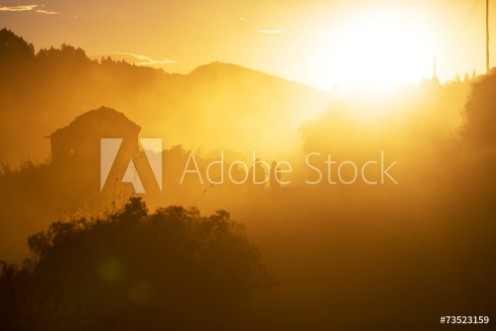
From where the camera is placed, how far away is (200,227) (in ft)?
71.1

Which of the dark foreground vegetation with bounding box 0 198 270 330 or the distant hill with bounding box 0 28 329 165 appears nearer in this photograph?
the dark foreground vegetation with bounding box 0 198 270 330

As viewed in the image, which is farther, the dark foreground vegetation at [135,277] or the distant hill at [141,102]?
the distant hill at [141,102]

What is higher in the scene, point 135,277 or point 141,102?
point 141,102

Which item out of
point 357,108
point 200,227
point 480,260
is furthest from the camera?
point 357,108

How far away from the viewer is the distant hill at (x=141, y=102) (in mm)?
98062

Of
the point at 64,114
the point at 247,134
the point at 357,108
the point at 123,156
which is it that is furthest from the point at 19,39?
the point at 357,108

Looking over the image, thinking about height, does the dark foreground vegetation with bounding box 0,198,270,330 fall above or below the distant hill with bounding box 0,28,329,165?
below

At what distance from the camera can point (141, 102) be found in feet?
383

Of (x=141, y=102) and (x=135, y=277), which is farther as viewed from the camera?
(x=141, y=102)

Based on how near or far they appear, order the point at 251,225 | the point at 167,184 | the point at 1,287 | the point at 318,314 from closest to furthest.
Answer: the point at 1,287
the point at 318,314
the point at 251,225
the point at 167,184

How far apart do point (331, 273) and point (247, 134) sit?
88542mm

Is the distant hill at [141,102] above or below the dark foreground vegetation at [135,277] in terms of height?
above

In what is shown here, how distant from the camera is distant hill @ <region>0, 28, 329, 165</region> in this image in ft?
322

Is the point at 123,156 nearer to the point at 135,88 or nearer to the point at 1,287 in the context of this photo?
the point at 1,287
